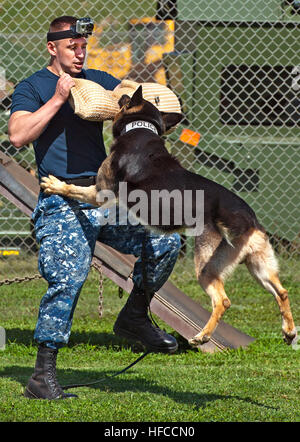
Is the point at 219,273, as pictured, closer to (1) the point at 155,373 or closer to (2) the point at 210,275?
(2) the point at 210,275

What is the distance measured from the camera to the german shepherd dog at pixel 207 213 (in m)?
3.79

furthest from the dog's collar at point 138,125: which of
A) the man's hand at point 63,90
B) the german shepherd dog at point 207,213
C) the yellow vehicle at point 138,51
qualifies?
the yellow vehicle at point 138,51

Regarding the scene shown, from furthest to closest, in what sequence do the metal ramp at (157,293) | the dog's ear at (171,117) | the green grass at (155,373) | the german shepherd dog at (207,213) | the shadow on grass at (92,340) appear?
1. the shadow on grass at (92,340)
2. the metal ramp at (157,293)
3. the dog's ear at (171,117)
4. the green grass at (155,373)
5. the german shepherd dog at (207,213)

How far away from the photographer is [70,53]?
14.0 ft

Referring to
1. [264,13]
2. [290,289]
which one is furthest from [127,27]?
[290,289]

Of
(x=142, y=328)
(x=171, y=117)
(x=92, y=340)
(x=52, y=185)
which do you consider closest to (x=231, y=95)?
(x=92, y=340)

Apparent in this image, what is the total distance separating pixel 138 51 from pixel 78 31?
5.26 m

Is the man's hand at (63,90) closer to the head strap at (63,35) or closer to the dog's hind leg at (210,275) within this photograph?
the head strap at (63,35)

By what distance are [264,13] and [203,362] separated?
14.4 ft

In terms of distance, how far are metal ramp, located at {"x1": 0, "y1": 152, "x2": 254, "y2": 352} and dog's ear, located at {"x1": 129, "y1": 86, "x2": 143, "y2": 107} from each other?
179 centimetres

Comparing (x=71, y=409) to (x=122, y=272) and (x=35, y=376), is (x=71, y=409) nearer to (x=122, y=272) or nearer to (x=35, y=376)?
(x=35, y=376)

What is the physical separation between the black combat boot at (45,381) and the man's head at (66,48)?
1663 millimetres

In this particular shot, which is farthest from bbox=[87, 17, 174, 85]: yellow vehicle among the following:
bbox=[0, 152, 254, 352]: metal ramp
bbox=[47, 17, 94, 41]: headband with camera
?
bbox=[47, 17, 94, 41]: headband with camera

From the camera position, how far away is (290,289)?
7.89m
